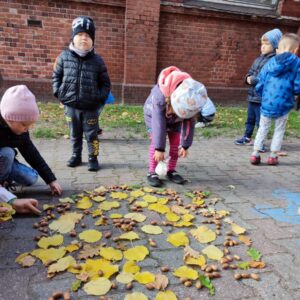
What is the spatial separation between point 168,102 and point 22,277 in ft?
5.90

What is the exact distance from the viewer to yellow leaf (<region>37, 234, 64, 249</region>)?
6.80ft

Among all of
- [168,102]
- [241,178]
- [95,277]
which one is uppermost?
[168,102]

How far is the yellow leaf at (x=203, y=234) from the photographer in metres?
2.25

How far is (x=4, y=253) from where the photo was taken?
2002 millimetres

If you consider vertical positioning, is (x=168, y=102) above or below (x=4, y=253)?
above

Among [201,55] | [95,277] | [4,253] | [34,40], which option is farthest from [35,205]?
[201,55]

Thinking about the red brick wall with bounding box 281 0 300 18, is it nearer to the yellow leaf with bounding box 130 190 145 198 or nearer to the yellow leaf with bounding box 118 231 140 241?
the yellow leaf with bounding box 130 190 145 198

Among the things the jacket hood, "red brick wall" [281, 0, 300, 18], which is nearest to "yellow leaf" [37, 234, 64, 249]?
the jacket hood

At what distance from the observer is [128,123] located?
5953 mm

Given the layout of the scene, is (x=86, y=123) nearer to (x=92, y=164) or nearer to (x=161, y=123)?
(x=92, y=164)

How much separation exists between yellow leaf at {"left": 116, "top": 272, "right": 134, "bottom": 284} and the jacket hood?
10.5 ft

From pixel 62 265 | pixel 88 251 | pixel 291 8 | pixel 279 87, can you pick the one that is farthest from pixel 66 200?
pixel 291 8

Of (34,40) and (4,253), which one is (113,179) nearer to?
(4,253)

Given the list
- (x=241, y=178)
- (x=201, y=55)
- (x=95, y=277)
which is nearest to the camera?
(x=95, y=277)
